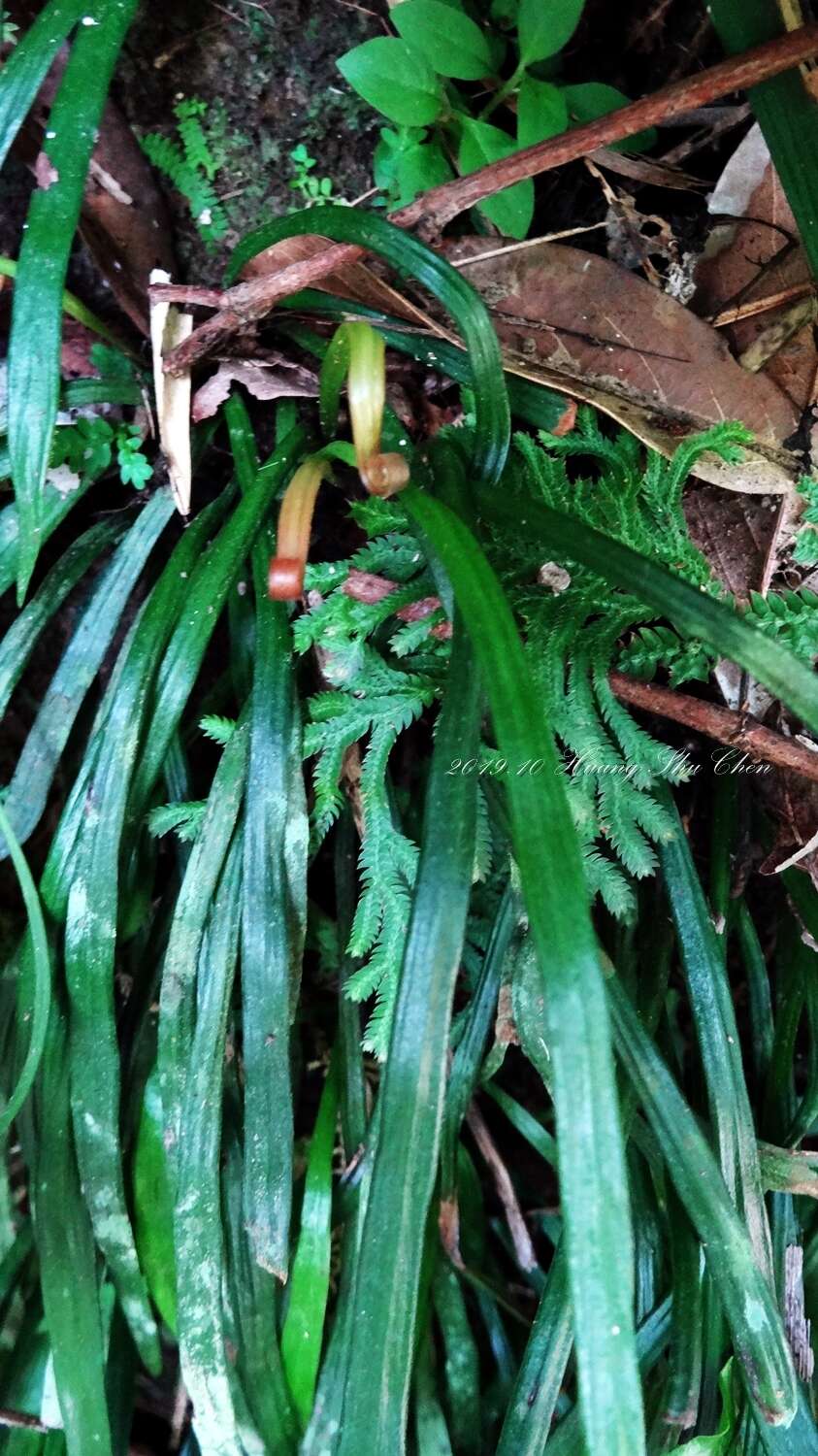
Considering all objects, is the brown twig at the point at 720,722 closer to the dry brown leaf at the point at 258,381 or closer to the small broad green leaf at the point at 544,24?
the dry brown leaf at the point at 258,381

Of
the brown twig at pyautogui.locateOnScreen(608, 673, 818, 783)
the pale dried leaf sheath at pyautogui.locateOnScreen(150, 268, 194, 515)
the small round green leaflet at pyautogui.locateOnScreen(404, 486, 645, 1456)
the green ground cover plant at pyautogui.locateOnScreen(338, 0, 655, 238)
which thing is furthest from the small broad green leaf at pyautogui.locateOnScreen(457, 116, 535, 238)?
the small round green leaflet at pyautogui.locateOnScreen(404, 486, 645, 1456)

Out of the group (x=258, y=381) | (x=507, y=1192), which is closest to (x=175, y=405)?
(x=258, y=381)

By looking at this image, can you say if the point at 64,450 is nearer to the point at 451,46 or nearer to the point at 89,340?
the point at 89,340

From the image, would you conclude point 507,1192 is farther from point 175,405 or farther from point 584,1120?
point 175,405

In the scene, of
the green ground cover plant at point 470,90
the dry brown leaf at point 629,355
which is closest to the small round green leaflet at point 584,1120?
the dry brown leaf at point 629,355

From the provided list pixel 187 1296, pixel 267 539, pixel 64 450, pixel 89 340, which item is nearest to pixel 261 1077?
pixel 187 1296

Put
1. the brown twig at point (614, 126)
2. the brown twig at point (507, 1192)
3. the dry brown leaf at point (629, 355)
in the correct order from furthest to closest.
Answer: the brown twig at point (507, 1192) < the dry brown leaf at point (629, 355) < the brown twig at point (614, 126)

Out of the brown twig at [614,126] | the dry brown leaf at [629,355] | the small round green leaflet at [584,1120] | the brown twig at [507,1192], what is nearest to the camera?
the small round green leaflet at [584,1120]

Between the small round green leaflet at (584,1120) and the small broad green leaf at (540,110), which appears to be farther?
the small broad green leaf at (540,110)
